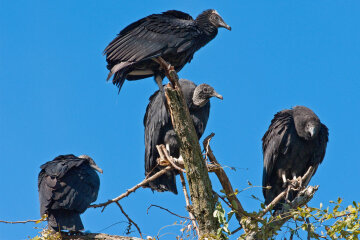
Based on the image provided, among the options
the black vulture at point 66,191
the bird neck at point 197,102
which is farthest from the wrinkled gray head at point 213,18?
the black vulture at point 66,191

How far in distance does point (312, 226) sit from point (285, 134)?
8.16 feet

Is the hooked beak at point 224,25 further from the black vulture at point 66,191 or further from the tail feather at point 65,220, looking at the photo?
the tail feather at point 65,220

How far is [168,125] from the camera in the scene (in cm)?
630

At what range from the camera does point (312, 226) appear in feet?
14.4

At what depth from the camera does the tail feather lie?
19.6 ft

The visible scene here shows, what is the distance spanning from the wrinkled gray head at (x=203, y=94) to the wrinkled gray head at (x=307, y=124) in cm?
111

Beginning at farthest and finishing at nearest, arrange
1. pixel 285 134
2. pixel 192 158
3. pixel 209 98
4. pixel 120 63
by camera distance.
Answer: pixel 285 134 → pixel 209 98 → pixel 120 63 → pixel 192 158

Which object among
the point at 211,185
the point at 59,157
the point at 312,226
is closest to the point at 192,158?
the point at 211,185

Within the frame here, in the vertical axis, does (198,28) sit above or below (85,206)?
above

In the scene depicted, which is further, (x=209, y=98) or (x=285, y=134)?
(x=285, y=134)

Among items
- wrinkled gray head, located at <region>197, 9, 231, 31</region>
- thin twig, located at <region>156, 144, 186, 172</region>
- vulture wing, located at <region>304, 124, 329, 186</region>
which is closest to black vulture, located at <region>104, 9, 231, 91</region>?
wrinkled gray head, located at <region>197, 9, 231, 31</region>

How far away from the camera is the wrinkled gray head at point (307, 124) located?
6637mm

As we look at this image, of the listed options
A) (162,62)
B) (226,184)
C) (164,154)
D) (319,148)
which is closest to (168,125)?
(164,154)

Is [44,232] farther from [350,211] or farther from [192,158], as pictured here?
[350,211]
